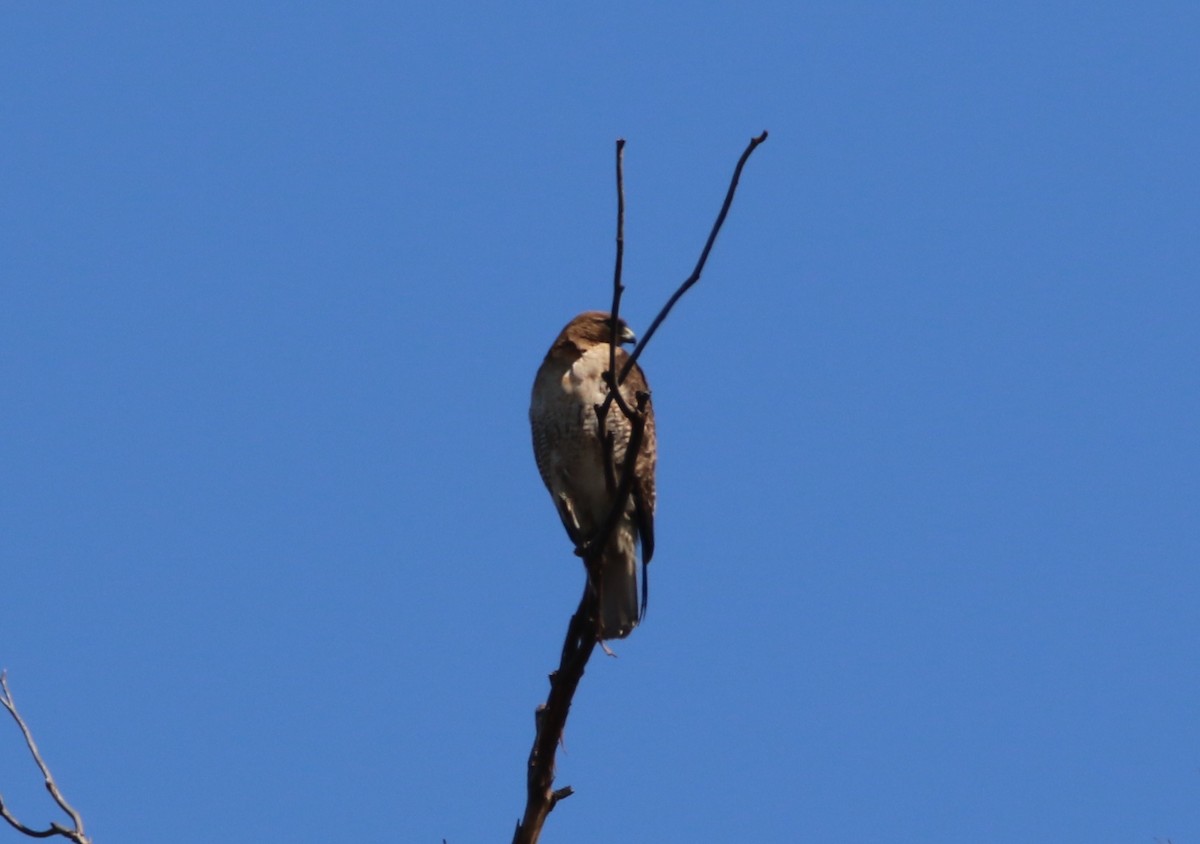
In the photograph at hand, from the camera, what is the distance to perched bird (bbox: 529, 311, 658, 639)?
23.6 ft

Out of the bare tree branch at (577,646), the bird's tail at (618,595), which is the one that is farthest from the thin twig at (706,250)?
the bird's tail at (618,595)

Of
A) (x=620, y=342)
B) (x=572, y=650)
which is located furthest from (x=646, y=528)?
(x=572, y=650)

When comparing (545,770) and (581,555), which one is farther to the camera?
(581,555)

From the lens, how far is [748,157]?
4.11 m

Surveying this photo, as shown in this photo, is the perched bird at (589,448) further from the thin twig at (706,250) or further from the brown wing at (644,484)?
the thin twig at (706,250)

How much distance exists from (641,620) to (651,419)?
1.00 metres

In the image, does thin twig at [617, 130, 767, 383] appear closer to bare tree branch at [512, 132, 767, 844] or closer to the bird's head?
bare tree branch at [512, 132, 767, 844]

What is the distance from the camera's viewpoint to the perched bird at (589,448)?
7184 millimetres

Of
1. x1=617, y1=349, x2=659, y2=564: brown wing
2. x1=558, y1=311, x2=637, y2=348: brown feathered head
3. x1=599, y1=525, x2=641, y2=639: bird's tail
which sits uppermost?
x1=558, y1=311, x2=637, y2=348: brown feathered head

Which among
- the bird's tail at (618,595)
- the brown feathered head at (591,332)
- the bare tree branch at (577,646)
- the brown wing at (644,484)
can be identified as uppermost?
the brown feathered head at (591,332)

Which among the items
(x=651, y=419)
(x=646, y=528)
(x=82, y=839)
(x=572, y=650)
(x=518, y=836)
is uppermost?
(x=651, y=419)

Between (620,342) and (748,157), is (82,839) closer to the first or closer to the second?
(748,157)

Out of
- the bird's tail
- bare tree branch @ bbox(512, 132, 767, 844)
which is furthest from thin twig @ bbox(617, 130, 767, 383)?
the bird's tail

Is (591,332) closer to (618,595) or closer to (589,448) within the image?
(589,448)
